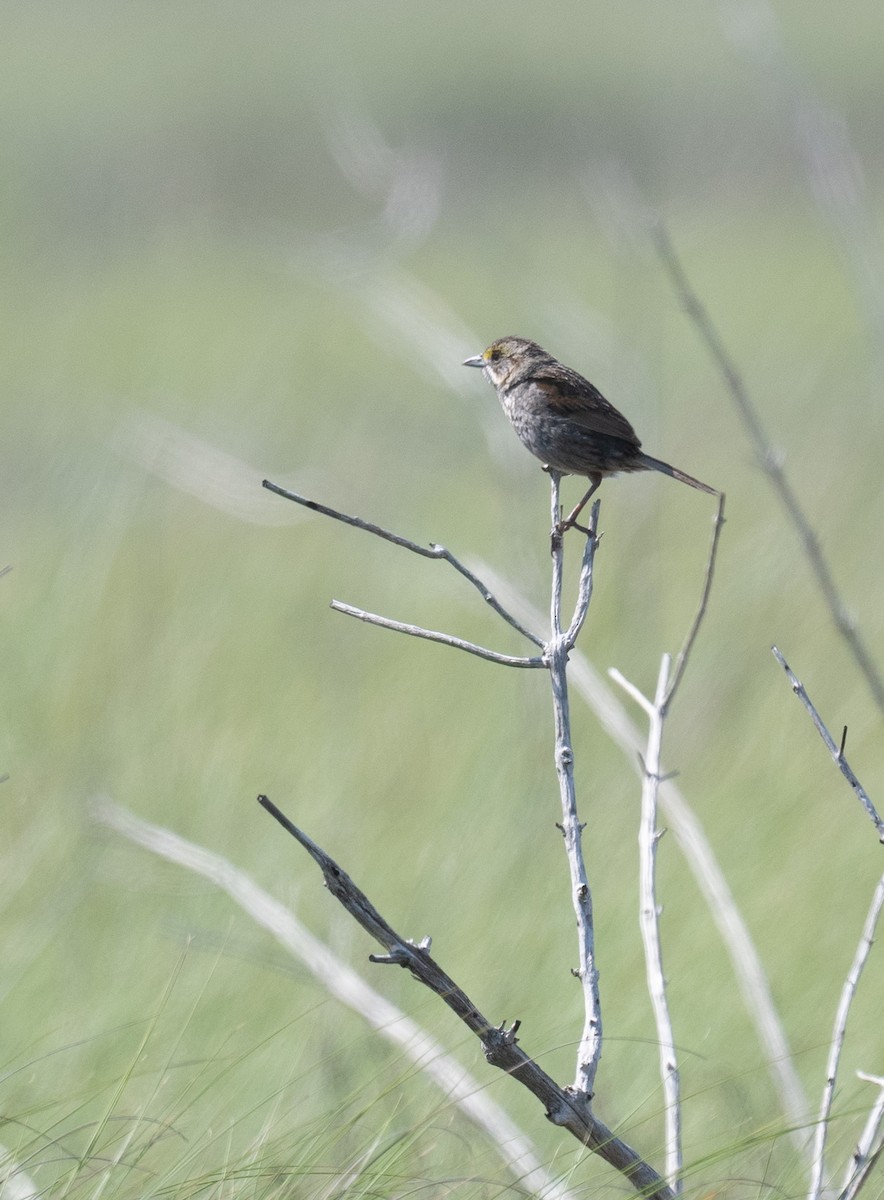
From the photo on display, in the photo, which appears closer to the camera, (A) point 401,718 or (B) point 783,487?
(B) point 783,487

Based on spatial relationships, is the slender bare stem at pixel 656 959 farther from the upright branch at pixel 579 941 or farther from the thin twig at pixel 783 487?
the thin twig at pixel 783 487

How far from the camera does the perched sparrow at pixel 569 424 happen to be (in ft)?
10.1

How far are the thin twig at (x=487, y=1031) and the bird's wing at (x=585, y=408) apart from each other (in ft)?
5.64

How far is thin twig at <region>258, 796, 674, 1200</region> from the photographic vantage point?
4.77ft

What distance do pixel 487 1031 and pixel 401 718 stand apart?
170 inches

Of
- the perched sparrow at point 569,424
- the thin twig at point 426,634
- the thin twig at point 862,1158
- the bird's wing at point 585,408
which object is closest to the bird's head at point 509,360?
the perched sparrow at point 569,424

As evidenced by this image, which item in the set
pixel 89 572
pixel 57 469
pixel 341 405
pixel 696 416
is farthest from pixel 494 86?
pixel 89 572

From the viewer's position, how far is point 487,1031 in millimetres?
1517

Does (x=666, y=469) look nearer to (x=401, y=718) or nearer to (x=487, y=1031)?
(x=487, y=1031)

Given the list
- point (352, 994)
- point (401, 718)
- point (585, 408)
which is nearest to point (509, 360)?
point (585, 408)

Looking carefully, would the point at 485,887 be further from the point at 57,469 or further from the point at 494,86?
the point at 494,86

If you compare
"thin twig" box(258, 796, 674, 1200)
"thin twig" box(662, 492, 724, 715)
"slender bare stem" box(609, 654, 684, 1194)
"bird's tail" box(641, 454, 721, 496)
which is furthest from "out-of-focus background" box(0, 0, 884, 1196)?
"thin twig" box(662, 492, 724, 715)

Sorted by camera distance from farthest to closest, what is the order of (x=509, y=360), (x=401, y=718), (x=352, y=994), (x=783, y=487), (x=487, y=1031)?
(x=401, y=718) → (x=509, y=360) → (x=352, y=994) → (x=783, y=487) → (x=487, y=1031)

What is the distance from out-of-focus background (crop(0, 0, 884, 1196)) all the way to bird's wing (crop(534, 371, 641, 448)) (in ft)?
0.82
